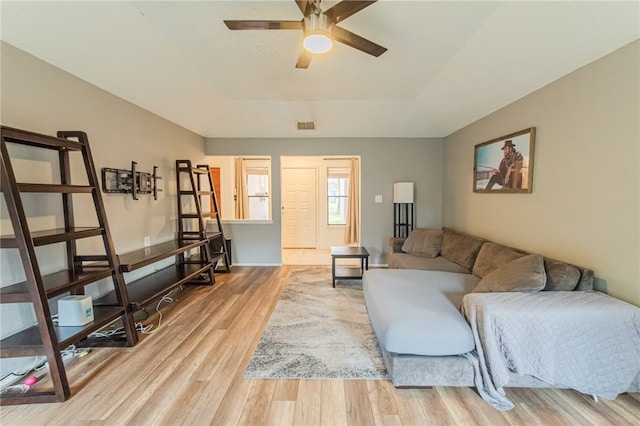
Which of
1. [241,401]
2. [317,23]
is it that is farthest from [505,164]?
[241,401]

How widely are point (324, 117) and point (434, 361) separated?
3604 millimetres

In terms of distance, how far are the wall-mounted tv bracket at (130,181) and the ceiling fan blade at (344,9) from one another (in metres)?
2.53

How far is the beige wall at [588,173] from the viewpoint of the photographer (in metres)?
1.82

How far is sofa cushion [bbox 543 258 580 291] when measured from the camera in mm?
2010

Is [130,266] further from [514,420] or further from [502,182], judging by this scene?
[502,182]

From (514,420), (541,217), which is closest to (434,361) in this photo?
(514,420)

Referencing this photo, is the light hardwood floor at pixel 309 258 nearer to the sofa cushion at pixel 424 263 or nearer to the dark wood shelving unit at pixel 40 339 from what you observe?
the sofa cushion at pixel 424 263

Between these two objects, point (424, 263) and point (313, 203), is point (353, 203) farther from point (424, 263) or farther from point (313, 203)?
point (424, 263)

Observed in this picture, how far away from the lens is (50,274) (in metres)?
2.16

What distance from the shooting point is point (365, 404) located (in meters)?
1.73

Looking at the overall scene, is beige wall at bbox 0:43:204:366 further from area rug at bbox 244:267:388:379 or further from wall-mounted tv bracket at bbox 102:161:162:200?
area rug at bbox 244:267:388:379

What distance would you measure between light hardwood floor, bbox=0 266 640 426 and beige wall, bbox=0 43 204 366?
2.26 ft

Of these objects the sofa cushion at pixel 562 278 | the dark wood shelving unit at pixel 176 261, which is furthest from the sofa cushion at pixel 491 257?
the dark wood shelving unit at pixel 176 261

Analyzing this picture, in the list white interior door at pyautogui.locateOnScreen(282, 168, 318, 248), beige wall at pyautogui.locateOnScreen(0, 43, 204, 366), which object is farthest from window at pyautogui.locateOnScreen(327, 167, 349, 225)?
beige wall at pyautogui.locateOnScreen(0, 43, 204, 366)
